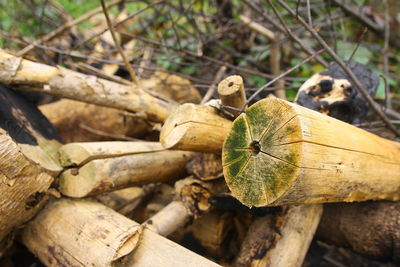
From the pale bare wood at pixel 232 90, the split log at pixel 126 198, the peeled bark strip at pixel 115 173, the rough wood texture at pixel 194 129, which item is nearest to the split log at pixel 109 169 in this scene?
the peeled bark strip at pixel 115 173

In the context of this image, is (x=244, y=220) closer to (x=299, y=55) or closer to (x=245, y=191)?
(x=245, y=191)

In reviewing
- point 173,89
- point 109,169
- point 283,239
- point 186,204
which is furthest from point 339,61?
point 173,89

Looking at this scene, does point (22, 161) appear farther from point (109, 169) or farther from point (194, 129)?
point (194, 129)

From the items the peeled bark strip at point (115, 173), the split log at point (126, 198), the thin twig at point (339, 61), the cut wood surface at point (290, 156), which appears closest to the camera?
the cut wood surface at point (290, 156)

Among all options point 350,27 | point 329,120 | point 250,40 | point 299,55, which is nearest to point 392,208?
point 329,120

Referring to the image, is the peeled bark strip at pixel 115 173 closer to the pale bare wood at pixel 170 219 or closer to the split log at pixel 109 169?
the split log at pixel 109 169

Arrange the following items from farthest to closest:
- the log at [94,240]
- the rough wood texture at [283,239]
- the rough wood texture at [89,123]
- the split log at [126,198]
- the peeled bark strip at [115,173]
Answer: the rough wood texture at [89,123] → the split log at [126,198] → the peeled bark strip at [115,173] → the rough wood texture at [283,239] → the log at [94,240]

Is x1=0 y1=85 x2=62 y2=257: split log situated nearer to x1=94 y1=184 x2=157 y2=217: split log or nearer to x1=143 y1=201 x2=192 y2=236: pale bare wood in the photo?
x1=94 y1=184 x2=157 y2=217: split log
